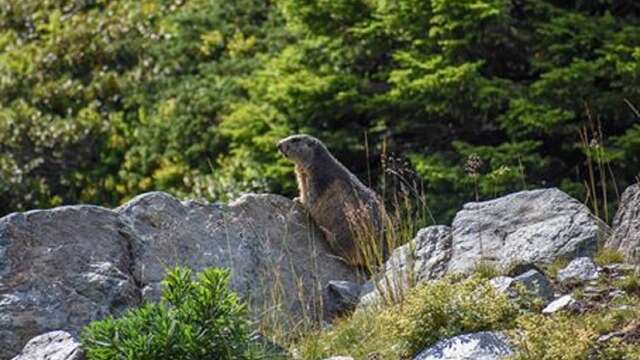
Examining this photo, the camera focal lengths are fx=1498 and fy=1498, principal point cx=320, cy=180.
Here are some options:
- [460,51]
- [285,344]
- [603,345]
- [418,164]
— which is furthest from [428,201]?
[603,345]

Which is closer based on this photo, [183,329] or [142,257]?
[183,329]

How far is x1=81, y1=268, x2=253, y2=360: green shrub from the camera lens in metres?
8.42

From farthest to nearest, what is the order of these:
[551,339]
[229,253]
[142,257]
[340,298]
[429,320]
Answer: [229,253] < [142,257] < [340,298] < [429,320] < [551,339]

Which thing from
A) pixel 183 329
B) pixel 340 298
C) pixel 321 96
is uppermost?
pixel 183 329

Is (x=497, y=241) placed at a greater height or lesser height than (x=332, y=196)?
greater

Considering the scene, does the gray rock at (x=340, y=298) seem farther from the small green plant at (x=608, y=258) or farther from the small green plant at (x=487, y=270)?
the small green plant at (x=608, y=258)

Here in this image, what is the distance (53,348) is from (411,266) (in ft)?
8.97

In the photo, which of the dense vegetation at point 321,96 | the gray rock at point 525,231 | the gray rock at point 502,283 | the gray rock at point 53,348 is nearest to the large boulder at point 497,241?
the gray rock at point 525,231

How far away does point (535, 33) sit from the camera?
1588 centimetres

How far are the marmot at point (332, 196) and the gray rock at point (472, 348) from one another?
308cm

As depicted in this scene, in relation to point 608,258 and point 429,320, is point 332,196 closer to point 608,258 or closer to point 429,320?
point 608,258

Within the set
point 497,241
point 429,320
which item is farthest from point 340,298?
point 429,320

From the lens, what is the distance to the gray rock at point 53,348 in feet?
29.5

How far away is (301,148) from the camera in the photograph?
1359 centimetres
